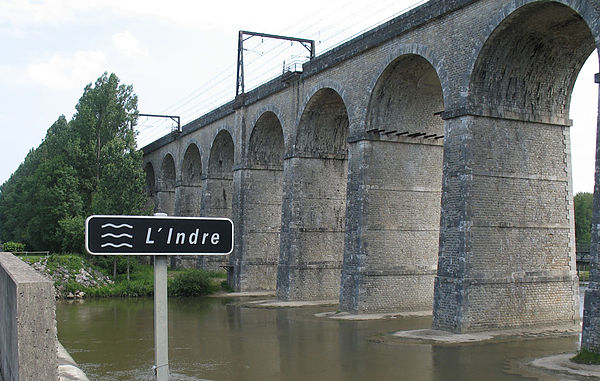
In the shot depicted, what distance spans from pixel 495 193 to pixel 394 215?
532 cm

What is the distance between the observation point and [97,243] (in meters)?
3.80

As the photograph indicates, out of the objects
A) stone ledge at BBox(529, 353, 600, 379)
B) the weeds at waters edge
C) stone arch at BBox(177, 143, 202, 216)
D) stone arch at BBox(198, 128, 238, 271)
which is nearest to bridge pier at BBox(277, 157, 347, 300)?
the weeds at waters edge

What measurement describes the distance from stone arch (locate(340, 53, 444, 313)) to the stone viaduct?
0.18 feet

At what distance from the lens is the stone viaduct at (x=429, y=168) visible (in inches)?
687

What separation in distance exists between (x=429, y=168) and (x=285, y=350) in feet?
32.2

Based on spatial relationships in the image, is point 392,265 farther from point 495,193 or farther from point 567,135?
point 567,135

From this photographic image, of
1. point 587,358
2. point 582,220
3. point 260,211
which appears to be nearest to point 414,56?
point 587,358

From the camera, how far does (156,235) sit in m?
3.96

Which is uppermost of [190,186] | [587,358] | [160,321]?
[190,186]

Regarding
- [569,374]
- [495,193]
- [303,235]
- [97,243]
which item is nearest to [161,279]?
[97,243]

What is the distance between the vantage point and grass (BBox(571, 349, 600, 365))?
43.3 feet

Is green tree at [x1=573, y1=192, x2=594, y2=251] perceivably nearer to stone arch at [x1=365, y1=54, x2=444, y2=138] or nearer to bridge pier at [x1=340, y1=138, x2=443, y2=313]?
bridge pier at [x1=340, y1=138, x2=443, y2=313]

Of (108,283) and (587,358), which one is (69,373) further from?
(108,283)

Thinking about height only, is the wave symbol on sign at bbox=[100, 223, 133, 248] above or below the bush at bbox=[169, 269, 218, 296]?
A: above
